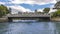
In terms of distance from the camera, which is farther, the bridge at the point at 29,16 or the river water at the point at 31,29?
the bridge at the point at 29,16

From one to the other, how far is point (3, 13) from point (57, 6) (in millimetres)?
26125

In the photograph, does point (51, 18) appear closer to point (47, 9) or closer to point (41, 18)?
point (41, 18)

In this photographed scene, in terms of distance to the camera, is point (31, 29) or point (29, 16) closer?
point (31, 29)

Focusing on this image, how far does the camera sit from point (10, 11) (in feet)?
305

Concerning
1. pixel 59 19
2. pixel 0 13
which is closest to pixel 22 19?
pixel 0 13

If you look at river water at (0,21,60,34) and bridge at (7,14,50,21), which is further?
bridge at (7,14,50,21)

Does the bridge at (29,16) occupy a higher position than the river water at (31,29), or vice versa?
the river water at (31,29)

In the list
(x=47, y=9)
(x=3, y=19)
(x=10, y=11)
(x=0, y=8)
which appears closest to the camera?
(x=3, y=19)

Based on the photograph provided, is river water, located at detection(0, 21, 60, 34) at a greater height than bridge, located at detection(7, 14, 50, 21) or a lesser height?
greater

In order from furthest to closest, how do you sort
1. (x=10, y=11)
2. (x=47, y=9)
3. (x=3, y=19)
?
(x=47, y=9) → (x=10, y=11) → (x=3, y=19)

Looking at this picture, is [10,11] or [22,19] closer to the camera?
[22,19]

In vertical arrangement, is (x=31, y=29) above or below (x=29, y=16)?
above

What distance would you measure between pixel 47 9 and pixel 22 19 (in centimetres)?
2475

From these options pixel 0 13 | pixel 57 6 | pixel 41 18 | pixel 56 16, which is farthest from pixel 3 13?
pixel 57 6
